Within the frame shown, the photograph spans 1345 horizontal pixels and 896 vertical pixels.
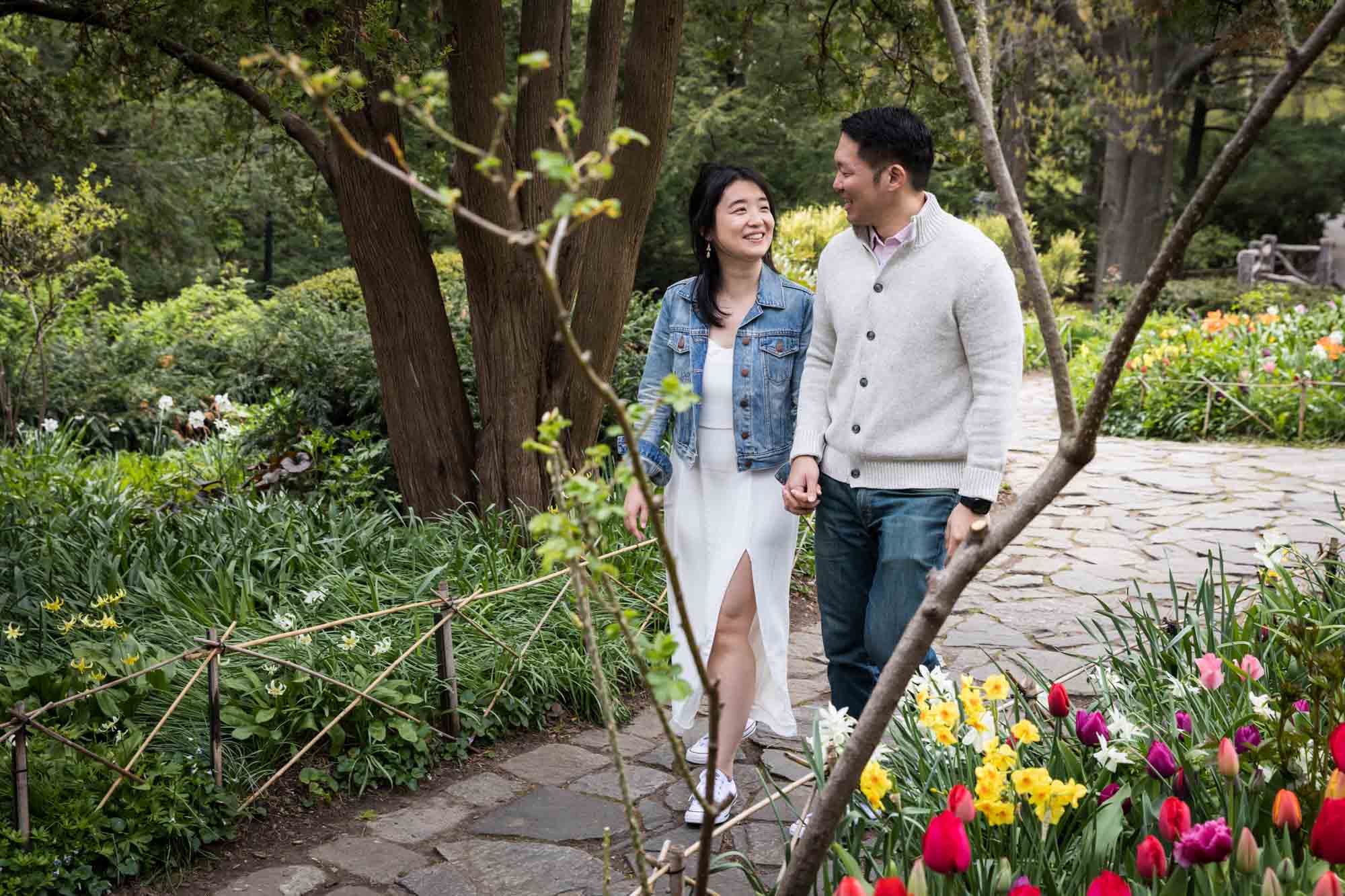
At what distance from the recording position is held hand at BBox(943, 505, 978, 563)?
2744 mm

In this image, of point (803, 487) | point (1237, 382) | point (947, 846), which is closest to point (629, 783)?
point (803, 487)

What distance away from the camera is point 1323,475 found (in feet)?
25.5

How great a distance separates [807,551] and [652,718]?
2020mm

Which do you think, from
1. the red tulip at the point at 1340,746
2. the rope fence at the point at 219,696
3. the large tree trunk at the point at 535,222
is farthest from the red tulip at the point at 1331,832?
the large tree trunk at the point at 535,222

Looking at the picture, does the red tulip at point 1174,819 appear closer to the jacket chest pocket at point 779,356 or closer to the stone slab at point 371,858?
the jacket chest pocket at point 779,356

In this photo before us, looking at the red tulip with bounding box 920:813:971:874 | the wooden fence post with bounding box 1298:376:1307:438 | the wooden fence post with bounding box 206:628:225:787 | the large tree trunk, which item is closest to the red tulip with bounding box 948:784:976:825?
the red tulip with bounding box 920:813:971:874

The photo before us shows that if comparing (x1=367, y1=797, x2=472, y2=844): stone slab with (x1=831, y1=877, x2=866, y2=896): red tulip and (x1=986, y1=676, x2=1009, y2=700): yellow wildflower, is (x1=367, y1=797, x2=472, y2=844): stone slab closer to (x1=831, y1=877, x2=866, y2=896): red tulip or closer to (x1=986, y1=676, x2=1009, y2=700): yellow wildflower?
(x1=986, y1=676, x2=1009, y2=700): yellow wildflower

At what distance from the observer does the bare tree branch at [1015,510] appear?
150cm

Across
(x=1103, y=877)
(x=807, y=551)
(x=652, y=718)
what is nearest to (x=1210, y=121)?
(x=807, y=551)

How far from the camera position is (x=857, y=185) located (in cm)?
293

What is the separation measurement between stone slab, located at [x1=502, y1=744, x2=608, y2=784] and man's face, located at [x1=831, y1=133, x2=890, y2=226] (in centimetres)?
201

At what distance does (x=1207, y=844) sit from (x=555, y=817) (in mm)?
2187

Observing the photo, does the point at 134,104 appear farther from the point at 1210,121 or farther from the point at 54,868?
the point at 1210,121

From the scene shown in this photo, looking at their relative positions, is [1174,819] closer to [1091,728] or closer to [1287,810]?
[1287,810]
